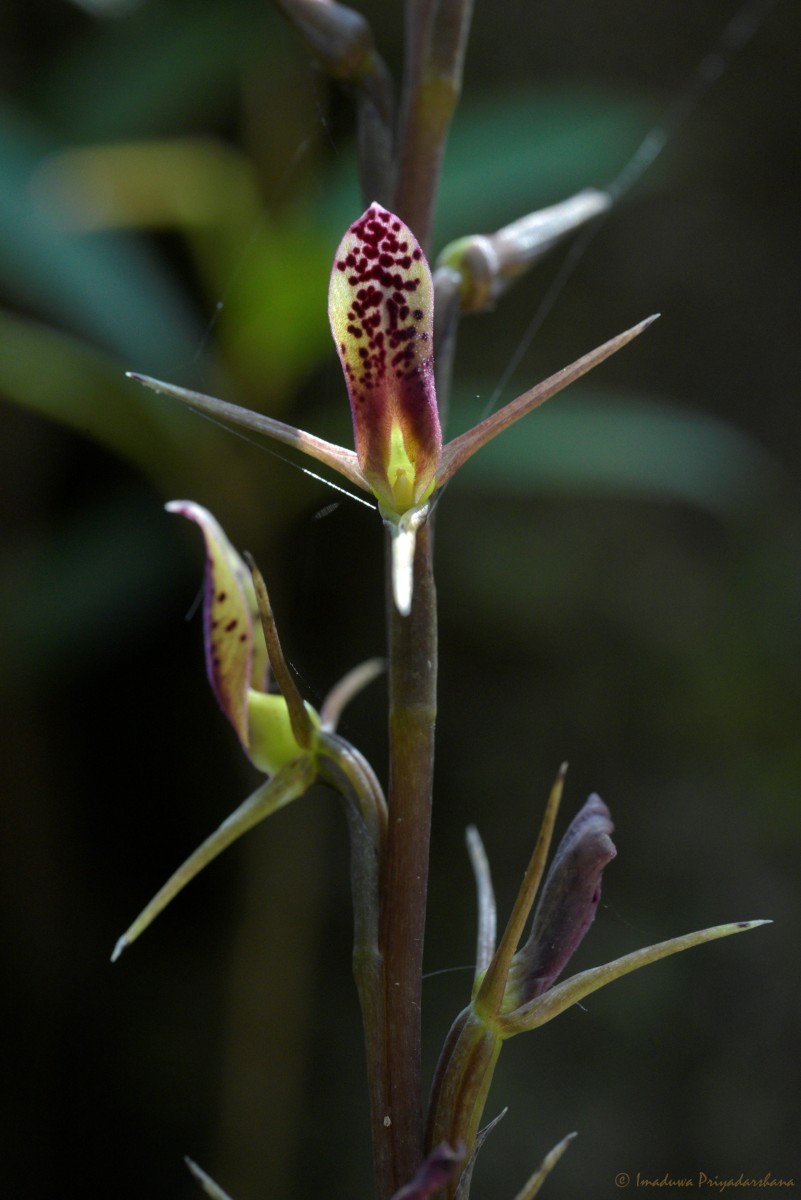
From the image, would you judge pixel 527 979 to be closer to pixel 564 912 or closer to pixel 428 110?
pixel 564 912

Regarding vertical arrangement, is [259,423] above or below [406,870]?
above

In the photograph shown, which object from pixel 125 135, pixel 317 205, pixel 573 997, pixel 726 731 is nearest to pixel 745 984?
pixel 726 731

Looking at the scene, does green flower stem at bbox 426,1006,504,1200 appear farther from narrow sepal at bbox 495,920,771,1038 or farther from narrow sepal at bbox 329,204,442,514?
narrow sepal at bbox 329,204,442,514

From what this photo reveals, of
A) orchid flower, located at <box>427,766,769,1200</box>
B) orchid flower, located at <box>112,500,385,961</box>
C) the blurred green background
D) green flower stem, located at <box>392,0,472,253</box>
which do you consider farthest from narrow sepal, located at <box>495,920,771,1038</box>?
the blurred green background

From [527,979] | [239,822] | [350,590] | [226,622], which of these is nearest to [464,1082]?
[527,979]

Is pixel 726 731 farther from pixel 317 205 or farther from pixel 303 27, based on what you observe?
pixel 303 27

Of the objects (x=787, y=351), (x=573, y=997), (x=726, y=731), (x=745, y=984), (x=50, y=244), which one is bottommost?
(x=745, y=984)
